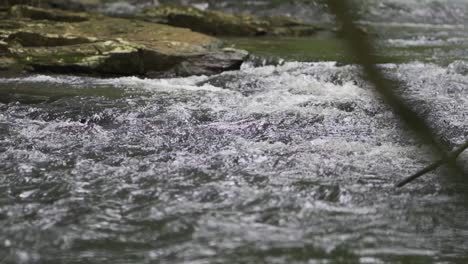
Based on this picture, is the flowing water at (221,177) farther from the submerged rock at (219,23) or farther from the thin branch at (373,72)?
the submerged rock at (219,23)

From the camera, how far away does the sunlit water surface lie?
290 cm

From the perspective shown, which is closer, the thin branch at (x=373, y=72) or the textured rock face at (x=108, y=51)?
the thin branch at (x=373, y=72)

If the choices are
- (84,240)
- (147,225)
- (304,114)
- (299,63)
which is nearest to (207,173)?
(147,225)

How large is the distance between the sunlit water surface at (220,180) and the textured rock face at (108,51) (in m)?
1.01

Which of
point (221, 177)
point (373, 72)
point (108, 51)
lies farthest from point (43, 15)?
point (373, 72)

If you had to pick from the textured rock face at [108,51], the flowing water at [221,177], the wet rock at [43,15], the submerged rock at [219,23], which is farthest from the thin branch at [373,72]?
the submerged rock at [219,23]

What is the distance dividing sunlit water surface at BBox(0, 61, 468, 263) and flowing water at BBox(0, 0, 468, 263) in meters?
0.01

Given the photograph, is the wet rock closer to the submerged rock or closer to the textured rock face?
the textured rock face

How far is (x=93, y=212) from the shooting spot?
331 cm

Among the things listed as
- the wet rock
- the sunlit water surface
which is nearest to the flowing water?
the sunlit water surface

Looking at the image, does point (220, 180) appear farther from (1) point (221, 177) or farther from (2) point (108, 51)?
(2) point (108, 51)

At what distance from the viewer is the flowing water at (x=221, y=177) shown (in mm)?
2896

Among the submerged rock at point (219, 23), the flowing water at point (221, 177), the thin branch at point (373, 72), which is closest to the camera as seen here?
the thin branch at point (373, 72)

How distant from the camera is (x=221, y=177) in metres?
3.93
